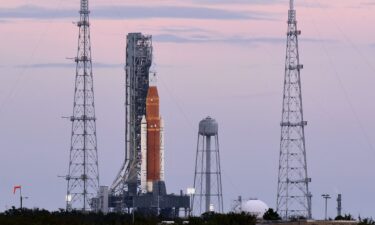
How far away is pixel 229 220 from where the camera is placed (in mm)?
118062

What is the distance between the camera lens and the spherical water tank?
637 ft

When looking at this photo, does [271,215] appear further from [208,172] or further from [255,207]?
[208,172]

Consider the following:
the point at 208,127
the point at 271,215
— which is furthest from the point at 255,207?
the point at 208,127

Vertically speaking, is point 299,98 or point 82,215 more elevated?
point 299,98

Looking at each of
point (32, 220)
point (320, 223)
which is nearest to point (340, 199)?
point (32, 220)

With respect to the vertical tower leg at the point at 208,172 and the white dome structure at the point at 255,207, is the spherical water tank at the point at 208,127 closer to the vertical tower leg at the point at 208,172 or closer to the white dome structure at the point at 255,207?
the vertical tower leg at the point at 208,172

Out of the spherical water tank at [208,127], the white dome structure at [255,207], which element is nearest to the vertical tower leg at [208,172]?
the spherical water tank at [208,127]

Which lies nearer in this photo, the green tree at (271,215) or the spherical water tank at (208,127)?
the green tree at (271,215)

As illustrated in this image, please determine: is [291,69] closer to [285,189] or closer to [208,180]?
[285,189]

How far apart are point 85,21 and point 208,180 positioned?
3543 cm

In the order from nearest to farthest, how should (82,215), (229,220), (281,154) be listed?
(229,220) < (281,154) < (82,215)

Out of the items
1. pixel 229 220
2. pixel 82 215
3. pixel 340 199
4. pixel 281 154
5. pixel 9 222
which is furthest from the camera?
pixel 340 199

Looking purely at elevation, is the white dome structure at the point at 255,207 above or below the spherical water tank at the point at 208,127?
below

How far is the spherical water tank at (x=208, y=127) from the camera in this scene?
194 m
